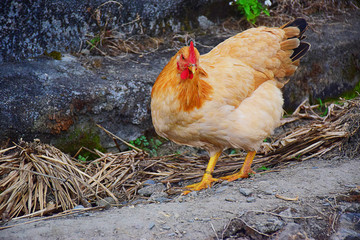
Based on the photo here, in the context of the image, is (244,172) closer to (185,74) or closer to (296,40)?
(185,74)

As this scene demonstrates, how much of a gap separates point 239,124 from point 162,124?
0.67 metres

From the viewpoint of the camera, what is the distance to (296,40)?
413 centimetres

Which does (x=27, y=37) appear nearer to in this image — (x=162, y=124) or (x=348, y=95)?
(x=162, y=124)

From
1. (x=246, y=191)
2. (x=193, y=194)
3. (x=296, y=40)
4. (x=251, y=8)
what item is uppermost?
(x=251, y=8)

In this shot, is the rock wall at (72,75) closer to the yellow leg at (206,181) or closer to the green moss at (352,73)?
the yellow leg at (206,181)

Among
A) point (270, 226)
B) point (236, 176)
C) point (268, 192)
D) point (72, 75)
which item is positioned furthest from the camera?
point (72, 75)

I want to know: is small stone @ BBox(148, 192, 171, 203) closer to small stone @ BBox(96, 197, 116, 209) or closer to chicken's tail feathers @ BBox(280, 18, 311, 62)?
small stone @ BBox(96, 197, 116, 209)

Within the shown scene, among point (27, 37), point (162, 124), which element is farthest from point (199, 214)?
point (27, 37)

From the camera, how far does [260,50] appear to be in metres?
3.93

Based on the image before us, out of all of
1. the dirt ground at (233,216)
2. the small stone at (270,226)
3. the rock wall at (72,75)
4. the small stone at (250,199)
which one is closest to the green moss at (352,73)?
the rock wall at (72,75)

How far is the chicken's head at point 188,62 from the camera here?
3.08 m

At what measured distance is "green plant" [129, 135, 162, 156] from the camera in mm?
4613

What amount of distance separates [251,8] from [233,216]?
3.73 metres

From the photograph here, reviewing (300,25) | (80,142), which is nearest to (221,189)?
(80,142)
